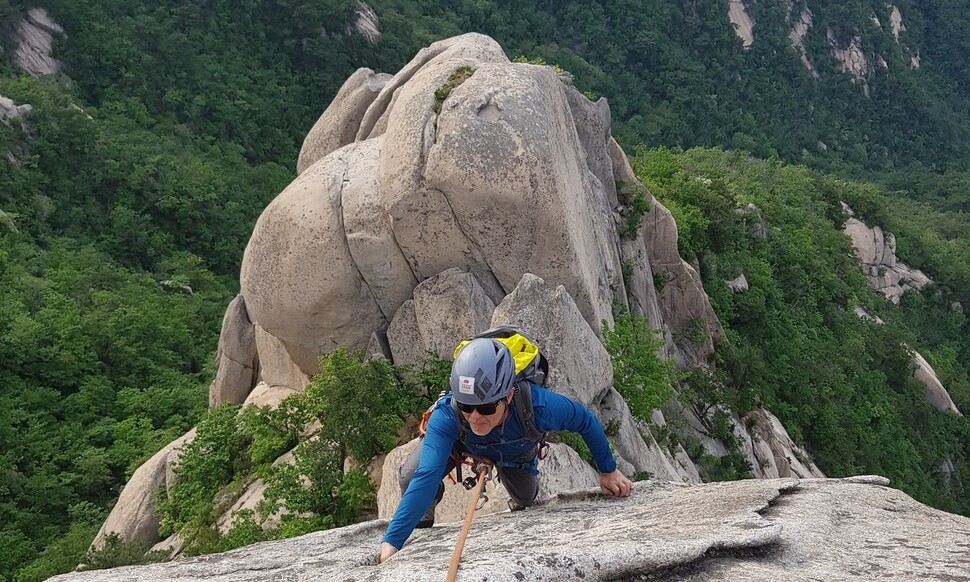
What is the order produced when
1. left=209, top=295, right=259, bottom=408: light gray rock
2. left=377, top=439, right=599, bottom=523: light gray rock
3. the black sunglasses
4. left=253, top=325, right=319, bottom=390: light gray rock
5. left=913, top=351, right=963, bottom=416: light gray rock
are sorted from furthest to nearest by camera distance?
left=913, top=351, right=963, bottom=416: light gray rock
left=209, top=295, right=259, bottom=408: light gray rock
left=253, top=325, right=319, bottom=390: light gray rock
left=377, top=439, right=599, bottom=523: light gray rock
the black sunglasses

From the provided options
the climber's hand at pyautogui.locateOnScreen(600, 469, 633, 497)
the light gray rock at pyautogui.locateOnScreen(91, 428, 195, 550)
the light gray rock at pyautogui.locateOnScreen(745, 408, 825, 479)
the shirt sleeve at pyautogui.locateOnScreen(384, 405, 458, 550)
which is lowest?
the light gray rock at pyautogui.locateOnScreen(91, 428, 195, 550)

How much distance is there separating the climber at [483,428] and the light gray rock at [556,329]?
3.71 meters

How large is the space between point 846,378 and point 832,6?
286 feet

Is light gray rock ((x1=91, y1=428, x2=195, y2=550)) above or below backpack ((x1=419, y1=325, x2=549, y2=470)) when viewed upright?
below

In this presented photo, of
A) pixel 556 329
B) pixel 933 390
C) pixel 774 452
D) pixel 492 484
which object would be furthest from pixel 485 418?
Answer: pixel 933 390

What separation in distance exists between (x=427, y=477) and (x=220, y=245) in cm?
3710

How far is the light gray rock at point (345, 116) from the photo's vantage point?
15789 millimetres

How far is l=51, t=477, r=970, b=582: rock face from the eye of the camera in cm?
389

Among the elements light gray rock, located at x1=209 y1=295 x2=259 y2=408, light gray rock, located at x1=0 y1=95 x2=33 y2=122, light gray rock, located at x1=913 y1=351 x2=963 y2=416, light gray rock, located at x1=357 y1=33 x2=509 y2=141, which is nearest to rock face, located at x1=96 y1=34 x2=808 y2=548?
light gray rock, located at x1=357 y1=33 x2=509 y2=141

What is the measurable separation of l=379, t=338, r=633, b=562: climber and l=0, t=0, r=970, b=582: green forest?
8688mm

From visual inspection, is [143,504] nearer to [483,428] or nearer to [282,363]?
[282,363]

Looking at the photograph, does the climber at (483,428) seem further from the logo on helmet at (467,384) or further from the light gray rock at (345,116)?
the light gray rock at (345,116)

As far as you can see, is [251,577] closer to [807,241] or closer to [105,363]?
[105,363]

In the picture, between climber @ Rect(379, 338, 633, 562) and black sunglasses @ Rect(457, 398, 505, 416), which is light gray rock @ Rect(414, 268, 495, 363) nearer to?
climber @ Rect(379, 338, 633, 562)
